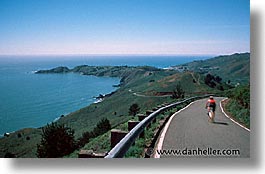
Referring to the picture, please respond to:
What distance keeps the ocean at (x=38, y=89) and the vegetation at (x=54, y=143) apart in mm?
388

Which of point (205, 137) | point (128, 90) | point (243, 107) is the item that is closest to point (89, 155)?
point (205, 137)

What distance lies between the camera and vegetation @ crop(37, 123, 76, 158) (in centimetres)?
571

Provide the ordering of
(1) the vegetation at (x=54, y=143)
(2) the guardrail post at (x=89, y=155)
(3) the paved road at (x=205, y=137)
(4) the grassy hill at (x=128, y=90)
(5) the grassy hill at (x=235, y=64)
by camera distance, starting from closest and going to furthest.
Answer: (2) the guardrail post at (x=89, y=155)
(3) the paved road at (x=205, y=137)
(1) the vegetation at (x=54, y=143)
(5) the grassy hill at (x=235, y=64)
(4) the grassy hill at (x=128, y=90)

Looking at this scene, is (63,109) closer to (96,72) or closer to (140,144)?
(140,144)

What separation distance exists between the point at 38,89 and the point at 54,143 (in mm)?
1075

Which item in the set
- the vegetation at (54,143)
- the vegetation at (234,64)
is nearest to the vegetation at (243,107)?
the vegetation at (234,64)

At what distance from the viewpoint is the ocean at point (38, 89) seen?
5.91 m

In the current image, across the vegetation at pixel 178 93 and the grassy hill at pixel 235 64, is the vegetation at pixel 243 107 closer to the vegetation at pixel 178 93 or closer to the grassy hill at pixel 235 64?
the grassy hill at pixel 235 64

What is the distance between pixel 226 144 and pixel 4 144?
3729 millimetres

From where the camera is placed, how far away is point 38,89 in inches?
253

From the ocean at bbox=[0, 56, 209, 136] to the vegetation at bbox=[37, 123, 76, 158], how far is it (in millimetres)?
388

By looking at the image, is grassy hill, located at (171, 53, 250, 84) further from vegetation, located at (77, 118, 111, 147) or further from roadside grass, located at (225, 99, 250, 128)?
vegetation, located at (77, 118, 111, 147)

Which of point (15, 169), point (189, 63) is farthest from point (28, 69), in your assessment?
point (189, 63)

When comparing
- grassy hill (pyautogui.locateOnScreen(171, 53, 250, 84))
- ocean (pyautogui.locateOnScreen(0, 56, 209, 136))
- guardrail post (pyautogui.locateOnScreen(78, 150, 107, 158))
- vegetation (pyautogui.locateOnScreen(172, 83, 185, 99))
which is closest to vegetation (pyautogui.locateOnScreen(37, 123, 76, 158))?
ocean (pyautogui.locateOnScreen(0, 56, 209, 136))
